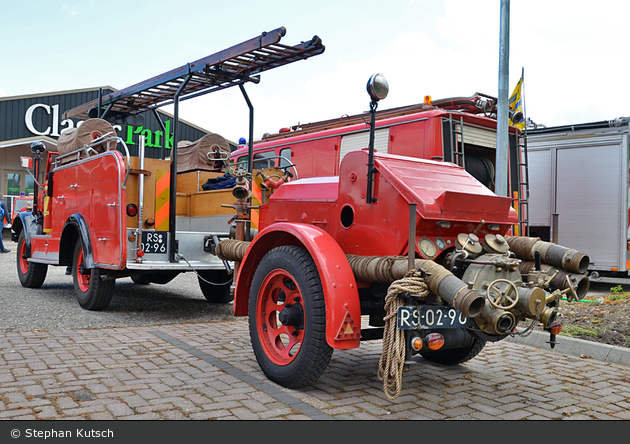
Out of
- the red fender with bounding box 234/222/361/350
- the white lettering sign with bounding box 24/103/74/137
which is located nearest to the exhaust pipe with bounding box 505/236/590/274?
the red fender with bounding box 234/222/361/350

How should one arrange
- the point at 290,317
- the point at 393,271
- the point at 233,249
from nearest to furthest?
the point at 393,271 → the point at 290,317 → the point at 233,249

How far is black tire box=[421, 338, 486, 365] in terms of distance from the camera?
479 cm

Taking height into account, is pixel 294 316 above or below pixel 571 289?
below

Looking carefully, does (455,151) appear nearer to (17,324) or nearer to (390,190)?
(390,190)

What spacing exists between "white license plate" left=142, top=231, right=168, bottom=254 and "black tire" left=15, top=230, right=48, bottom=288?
11.4 feet

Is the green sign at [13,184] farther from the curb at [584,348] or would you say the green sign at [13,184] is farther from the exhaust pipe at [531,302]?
the exhaust pipe at [531,302]

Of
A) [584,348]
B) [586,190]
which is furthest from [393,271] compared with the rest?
[586,190]

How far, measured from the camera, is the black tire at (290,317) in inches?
151

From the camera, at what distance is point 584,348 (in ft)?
18.3

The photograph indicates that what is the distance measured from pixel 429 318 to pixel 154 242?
14.1 feet

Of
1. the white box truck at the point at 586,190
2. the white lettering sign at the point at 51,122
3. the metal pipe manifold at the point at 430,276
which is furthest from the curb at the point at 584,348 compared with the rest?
the white lettering sign at the point at 51,122

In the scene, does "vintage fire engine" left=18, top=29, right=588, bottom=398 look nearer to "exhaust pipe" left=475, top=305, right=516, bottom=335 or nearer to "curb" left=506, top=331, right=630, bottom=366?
"exhaust pipe" left=475, top=305, right=516, bottom=335

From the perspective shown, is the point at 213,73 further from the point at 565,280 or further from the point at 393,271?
the point at 565,280

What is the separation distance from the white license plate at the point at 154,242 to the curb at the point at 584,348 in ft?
13.9
